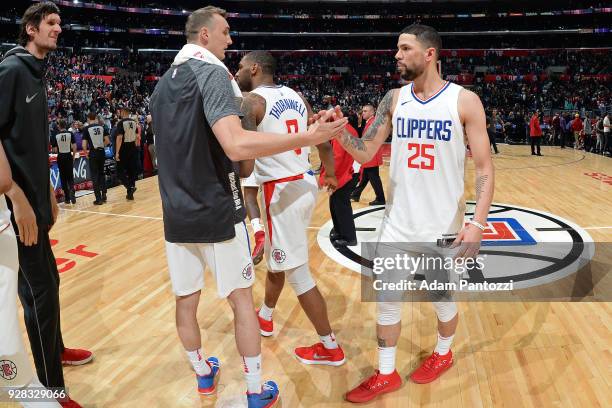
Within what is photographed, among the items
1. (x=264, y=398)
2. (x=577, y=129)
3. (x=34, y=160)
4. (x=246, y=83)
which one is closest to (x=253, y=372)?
(x=264, y=398)

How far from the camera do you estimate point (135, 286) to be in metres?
4.45

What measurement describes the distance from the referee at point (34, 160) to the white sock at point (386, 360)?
1.66 metres

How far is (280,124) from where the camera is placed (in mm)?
2898

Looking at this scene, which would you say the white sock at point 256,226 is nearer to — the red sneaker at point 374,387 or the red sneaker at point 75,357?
the red sneaker at point 75,357

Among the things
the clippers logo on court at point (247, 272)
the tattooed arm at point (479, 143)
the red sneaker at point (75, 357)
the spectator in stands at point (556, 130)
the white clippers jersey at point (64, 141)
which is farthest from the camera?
the spectator in stands at point (556, 130)

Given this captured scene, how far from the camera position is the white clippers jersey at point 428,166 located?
8.13 ft

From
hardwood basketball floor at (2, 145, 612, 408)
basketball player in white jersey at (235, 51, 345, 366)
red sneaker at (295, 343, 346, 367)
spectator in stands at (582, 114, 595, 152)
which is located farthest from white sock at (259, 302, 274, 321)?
spectator in stands at (582, 114, 595, 152)

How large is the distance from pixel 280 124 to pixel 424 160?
873 mm

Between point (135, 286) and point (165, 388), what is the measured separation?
5.94 feet

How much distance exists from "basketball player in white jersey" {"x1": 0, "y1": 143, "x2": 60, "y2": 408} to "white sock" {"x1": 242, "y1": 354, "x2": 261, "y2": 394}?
887mm

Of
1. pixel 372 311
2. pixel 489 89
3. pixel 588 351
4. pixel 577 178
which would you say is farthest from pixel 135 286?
pixel 489 89

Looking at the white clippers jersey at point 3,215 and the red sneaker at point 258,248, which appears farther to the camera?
the red sneaker at point 258,248

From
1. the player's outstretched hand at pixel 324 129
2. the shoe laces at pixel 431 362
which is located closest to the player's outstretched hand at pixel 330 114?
the player's outstretched hand at pixel 324 129

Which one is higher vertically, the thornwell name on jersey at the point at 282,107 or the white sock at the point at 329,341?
the thornwell name on jersey at the point at 282,107
